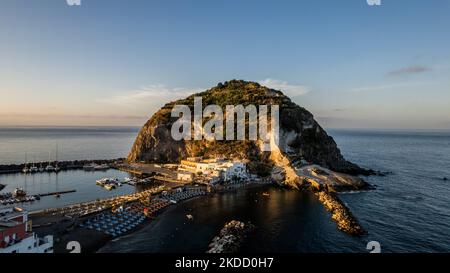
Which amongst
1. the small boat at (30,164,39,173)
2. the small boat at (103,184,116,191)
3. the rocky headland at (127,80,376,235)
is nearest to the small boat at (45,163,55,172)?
the small boat at (30,164,39,173)

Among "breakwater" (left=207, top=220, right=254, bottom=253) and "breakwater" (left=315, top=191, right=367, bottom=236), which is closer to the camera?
"breakwater" (left=207, top=220, right=254, bottom=253)

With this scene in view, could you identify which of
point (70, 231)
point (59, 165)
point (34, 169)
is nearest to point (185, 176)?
point (70, 231)

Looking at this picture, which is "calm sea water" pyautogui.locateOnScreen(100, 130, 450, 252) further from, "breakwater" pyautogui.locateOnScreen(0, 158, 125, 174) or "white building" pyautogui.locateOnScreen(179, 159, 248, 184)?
"breakwater" pyautogui.locateOnScreen(0, 158, 125, 174)

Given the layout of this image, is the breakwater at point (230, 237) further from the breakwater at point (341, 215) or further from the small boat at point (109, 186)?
the small boat at point (109, 186)

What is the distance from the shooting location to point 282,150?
1906 inches

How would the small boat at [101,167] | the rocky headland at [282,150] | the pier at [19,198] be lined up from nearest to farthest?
the pier at [19,198], the rocky headland at [282,150], the small boat at [101,167]

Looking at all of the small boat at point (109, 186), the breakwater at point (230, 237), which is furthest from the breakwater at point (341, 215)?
the small boat at point (109, 186)

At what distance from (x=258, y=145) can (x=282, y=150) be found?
14.5 ft

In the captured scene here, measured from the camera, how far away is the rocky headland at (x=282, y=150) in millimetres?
39344

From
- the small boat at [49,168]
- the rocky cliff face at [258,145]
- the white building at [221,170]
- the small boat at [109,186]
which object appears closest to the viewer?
the small boat at [109,186]

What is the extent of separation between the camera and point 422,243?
21672 mm

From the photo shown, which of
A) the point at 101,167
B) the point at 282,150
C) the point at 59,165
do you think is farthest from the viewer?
the point at 59,165

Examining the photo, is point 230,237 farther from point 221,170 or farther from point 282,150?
point 282,150

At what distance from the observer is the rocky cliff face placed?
49688 mm
